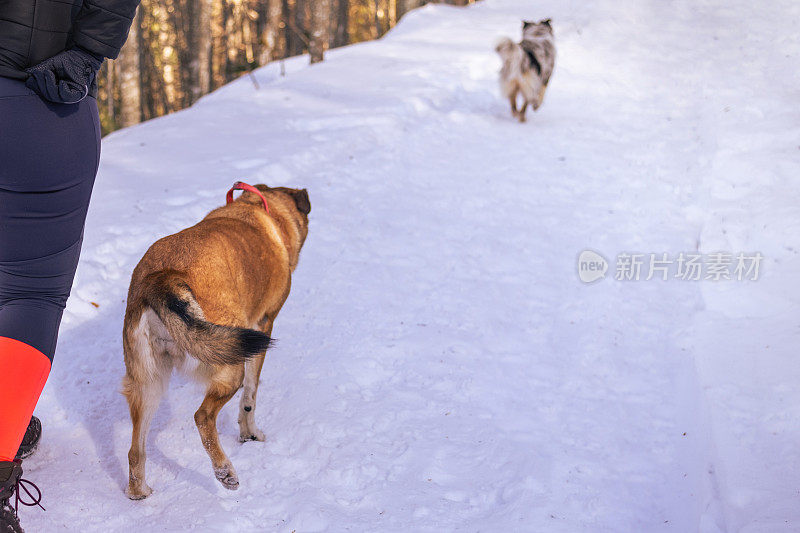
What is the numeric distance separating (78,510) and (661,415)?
9.93ft

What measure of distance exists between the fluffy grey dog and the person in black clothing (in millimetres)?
7397

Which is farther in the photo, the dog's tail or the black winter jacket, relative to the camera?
the dog's tail

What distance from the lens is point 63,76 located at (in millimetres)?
2037

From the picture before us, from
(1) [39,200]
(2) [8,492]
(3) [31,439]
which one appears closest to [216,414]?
(2) [8,492]

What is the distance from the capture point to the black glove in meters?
1.98

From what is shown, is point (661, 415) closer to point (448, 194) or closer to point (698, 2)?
point (448, 194)

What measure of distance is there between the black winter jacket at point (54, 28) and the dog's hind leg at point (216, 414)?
4.40ft

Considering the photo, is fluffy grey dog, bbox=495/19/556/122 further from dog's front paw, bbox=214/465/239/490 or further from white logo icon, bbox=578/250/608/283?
dog's front paw, bbox=214/465/239/490

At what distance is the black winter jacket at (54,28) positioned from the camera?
195 centimetres

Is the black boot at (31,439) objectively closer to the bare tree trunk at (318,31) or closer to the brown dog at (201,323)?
the brown dog at (201,323)

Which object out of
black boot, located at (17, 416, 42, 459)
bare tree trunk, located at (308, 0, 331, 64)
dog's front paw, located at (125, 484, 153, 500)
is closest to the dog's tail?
dog's front paw, located at (125, 484, 153, 500)

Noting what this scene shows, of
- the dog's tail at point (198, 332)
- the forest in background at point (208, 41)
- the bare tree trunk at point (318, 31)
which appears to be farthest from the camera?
the bare tree trunk at point (318, 31)

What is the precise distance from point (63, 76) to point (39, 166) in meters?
Answer: 0.30

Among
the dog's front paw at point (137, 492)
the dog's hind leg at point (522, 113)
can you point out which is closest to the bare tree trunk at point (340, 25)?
the dog's hind leg at point (522, 113)
